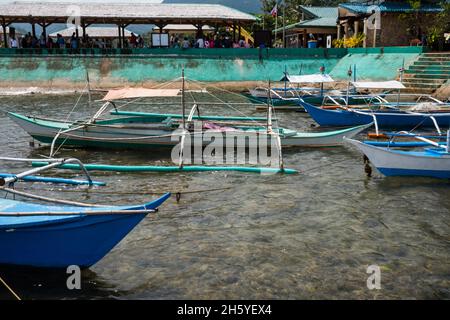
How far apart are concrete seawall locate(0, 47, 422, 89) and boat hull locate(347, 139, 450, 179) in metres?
21.8

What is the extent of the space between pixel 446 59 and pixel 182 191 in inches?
946

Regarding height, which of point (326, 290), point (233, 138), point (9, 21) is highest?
point (9, 21)

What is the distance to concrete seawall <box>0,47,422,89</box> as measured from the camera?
34094 mm

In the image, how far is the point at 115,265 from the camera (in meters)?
7.95

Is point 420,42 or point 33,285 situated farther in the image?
point 420,42

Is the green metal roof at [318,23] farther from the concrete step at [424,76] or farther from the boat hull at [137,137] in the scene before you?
the boat hull at [137,137]

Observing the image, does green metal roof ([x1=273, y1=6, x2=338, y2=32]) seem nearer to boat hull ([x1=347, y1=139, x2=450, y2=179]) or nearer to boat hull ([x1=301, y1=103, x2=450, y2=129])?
boat hull ([x1=301, y1=103, x2=450, y2=129])

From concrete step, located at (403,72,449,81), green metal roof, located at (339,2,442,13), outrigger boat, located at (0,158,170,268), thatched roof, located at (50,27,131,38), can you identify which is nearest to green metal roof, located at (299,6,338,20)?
green metal roof, located at (339,2,442,13)

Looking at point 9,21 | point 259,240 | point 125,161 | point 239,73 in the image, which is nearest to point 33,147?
point 125,161

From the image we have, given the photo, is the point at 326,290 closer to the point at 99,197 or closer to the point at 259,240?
the point at 259,240

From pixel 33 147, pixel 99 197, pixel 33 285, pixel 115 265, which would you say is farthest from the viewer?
pixel 33 147

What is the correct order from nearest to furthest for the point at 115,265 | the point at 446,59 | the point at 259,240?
1. the point at 115,265
2. the point at 259,240
3. the point at 446,59

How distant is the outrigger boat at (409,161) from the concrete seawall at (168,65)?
21.8 metres

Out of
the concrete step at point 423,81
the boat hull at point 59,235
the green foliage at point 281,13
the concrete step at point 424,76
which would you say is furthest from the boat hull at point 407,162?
the green foliage at point 281,13
